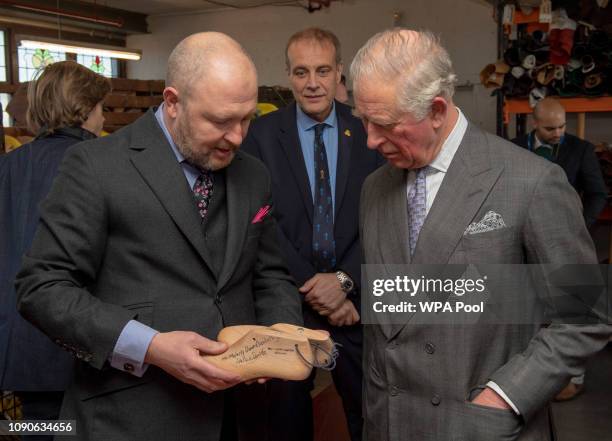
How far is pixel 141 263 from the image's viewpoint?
1.65 meters

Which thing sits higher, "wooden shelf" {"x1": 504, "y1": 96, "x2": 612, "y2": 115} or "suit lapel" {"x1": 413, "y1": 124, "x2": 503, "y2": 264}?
"wooden shelf" {"x1": 504, "y1": 96, "x2": 612, "y2": 115}

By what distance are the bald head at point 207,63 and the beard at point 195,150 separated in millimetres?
89

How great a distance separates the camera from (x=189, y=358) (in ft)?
4.99

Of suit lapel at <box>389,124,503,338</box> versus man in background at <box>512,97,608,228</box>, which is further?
man in background at <box>512,97,608,228</box>

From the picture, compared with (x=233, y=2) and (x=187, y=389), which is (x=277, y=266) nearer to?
(x=187, y=389)

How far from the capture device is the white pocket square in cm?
159

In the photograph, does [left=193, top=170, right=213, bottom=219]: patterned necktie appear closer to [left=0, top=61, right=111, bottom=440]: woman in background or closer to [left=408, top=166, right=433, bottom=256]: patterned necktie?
[left=408, top=166, right=433, bottom=256]: patterned necktie

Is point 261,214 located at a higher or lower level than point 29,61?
lower

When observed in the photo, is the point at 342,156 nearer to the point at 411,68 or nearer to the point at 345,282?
the point at 345,282

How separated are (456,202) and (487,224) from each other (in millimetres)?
91

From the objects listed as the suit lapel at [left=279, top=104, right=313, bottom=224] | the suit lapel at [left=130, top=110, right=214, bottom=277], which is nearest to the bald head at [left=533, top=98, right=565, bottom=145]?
the suit lapel at [left=279, top=104, right=313, bottom=224]

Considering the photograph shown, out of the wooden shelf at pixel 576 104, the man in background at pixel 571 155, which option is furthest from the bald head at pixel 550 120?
the wooden shelf at pixel 576 104

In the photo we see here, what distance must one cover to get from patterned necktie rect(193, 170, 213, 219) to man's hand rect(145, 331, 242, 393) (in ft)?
1.14

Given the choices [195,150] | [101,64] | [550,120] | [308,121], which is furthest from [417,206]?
[101,64]
